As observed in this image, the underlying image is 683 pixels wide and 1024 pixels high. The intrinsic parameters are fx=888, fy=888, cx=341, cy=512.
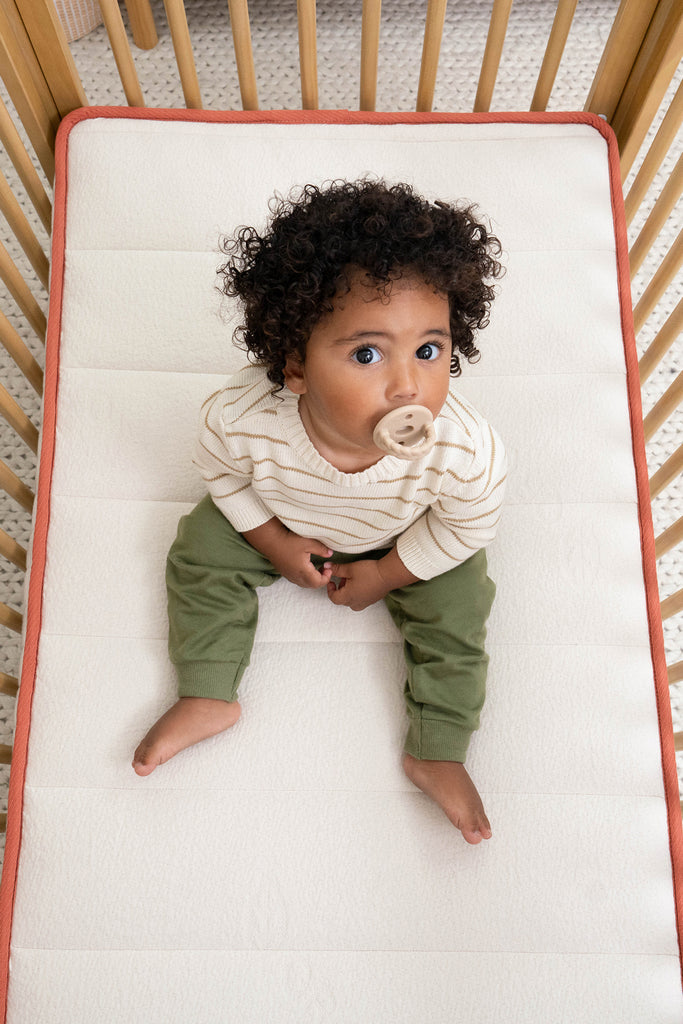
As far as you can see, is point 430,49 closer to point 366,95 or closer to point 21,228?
point 366,95

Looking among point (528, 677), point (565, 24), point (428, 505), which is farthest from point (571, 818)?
point (565, 24)

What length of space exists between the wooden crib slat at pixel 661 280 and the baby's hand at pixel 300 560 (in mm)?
537

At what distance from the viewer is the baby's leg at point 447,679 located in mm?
870

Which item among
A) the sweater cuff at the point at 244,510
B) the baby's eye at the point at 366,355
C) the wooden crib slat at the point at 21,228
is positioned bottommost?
the sweater cuff at the point at 244,510

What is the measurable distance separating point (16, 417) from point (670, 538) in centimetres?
75

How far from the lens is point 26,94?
3.62ft

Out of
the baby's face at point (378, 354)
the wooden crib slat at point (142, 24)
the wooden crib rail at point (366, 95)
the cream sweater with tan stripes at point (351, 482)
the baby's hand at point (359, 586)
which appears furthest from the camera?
the wooden crib slat at point (142, 24)

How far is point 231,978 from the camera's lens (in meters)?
0.83

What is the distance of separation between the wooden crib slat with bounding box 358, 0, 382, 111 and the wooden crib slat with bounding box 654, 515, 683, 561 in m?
0.69

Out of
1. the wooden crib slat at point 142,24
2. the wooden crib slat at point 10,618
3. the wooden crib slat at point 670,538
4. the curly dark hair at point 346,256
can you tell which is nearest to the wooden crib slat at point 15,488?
the wooden crib slat at point 10,618

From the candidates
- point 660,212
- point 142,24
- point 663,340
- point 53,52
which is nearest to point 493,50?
point 660,212

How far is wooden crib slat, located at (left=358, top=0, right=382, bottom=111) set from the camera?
3.53ft

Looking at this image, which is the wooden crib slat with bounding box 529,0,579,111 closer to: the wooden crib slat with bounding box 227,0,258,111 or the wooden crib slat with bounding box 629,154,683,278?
the wooden crib slat with bounding box 629,154,683,278

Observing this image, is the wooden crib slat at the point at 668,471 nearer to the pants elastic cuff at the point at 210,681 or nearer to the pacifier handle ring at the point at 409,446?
the pacifier handle ring at the point at 409,446
